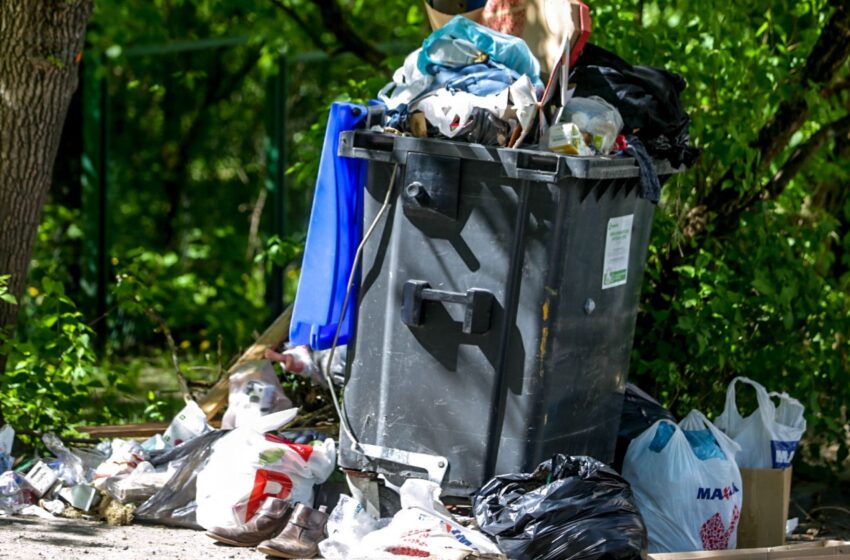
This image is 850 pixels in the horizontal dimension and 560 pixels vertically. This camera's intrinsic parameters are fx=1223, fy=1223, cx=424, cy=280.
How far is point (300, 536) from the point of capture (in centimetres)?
422

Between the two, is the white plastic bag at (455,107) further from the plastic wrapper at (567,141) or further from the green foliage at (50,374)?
the green foliage at (50,374)

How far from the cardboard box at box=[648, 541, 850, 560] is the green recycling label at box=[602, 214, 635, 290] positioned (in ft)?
3.17

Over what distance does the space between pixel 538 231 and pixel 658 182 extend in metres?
0.62

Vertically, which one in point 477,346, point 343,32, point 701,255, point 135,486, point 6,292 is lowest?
point 135,486

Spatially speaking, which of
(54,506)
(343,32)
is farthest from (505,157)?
(343,32)

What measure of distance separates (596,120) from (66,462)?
8.06 ft

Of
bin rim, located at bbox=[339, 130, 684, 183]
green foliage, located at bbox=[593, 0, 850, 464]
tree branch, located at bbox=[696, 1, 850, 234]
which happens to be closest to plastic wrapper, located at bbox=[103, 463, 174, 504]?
bin rim, located at bbox=[339, 130, 684, 183]

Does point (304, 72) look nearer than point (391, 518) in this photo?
No

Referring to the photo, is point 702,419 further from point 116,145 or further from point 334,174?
point 116,145

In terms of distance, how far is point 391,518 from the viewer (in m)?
4.32

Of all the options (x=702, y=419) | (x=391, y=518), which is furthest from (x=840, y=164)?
(x=391, y=518)

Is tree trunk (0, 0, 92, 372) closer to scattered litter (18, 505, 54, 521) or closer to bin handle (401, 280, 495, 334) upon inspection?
scattered litter (18, 505, 54, 521)

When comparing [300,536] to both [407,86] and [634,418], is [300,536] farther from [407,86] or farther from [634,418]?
[407,86]

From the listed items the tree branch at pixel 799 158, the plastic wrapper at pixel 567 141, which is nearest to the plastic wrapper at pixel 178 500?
the plastic wrapper at pixel 567 141
